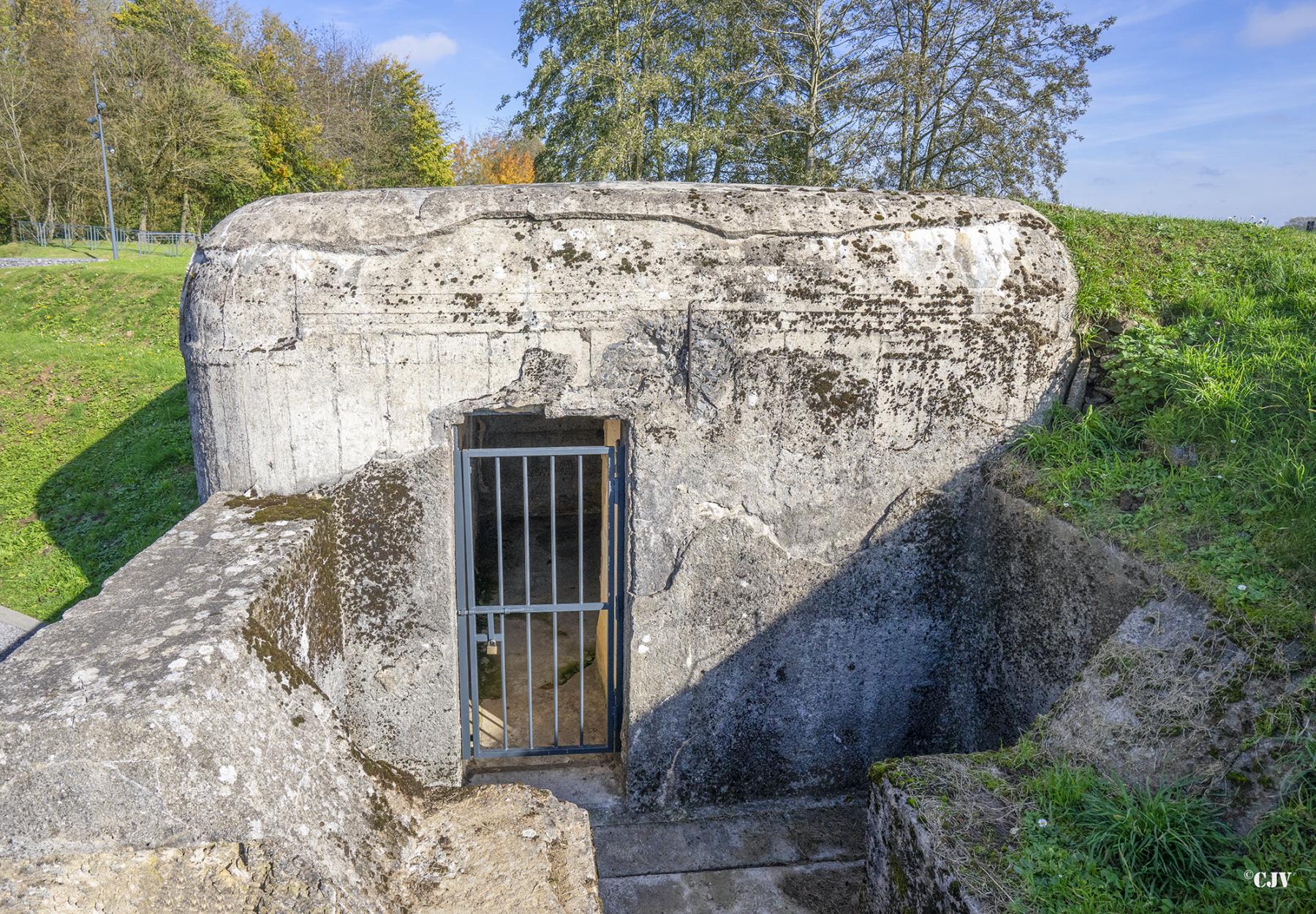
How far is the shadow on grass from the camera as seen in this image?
22.9 feet

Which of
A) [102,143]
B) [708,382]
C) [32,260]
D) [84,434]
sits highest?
[102,143]

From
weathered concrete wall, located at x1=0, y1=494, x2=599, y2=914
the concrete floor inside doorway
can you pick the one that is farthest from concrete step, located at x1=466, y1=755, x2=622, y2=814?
weathered concrete wall, located at x1=0, y1=494, x2=599, y2=914

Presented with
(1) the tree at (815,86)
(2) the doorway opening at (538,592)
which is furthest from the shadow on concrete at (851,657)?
(1) the tree at (815,86)

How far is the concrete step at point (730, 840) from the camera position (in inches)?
152

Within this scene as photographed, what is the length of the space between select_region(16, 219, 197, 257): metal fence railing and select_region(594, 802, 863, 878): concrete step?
23.3 meters

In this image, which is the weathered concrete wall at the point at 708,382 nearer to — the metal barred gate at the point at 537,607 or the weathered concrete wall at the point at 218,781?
the metal barred gate at the point at 537,607

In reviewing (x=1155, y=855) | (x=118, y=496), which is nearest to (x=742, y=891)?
(x=1155, y=855)

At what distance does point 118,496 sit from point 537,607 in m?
6.04

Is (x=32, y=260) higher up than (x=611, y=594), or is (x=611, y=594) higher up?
(x=32, y=260)

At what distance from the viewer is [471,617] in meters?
4.08

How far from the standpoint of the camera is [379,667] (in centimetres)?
380

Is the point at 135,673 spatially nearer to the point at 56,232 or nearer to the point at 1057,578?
the point at 1057,578

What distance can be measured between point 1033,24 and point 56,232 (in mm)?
28590

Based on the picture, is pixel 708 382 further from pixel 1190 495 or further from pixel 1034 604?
pixel 1190 495
